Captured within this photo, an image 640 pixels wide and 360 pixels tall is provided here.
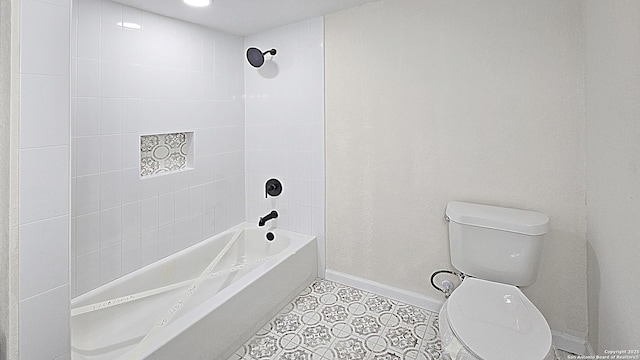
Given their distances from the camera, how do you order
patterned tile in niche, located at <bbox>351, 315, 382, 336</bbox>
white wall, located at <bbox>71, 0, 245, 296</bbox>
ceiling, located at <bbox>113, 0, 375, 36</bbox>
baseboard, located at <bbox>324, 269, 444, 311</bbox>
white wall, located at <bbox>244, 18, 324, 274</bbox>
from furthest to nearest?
1. white wall, located at <bbox>244, 18, 324, 274</bbox>
2. baseboard, located at <bbox>324, 269, 444, 311</bbox>
3. ceiling, located at <bbox>113, 0, 375, 36</bbox>
4. patterned tile in niche, located at <bbox>351, 315, 382, 336</bbox>
5. white wall, located at <bbox>71, 0, 245, 296</bbox>

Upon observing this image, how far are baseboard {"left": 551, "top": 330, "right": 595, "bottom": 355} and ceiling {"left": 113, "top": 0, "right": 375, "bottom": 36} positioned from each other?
243 centimetres

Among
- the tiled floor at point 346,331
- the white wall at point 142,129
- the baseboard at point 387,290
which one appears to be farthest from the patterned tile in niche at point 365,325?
the white wall at point 142,129

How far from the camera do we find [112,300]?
6.72 feet

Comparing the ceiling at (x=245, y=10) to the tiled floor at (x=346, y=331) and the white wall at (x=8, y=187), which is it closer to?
the white wall at (x=8, y=187)

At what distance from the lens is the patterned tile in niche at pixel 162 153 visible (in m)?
2.34

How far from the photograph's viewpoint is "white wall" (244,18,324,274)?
2627 mm

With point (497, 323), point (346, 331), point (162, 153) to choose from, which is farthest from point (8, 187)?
point (497, 323)

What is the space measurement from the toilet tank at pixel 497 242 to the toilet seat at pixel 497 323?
0.46 feet

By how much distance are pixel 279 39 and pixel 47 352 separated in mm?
2484

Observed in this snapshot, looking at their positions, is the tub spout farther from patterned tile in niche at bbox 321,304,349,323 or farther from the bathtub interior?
patterned tile in niche at bbox 321,304,349,323

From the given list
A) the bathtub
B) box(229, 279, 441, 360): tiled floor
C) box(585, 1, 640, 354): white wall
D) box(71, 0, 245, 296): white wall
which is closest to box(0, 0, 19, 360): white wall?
the bathtub

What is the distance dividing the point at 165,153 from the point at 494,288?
2325 millimetres

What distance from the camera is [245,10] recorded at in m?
2.33

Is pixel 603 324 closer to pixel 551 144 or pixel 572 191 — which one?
pixel 572 191
